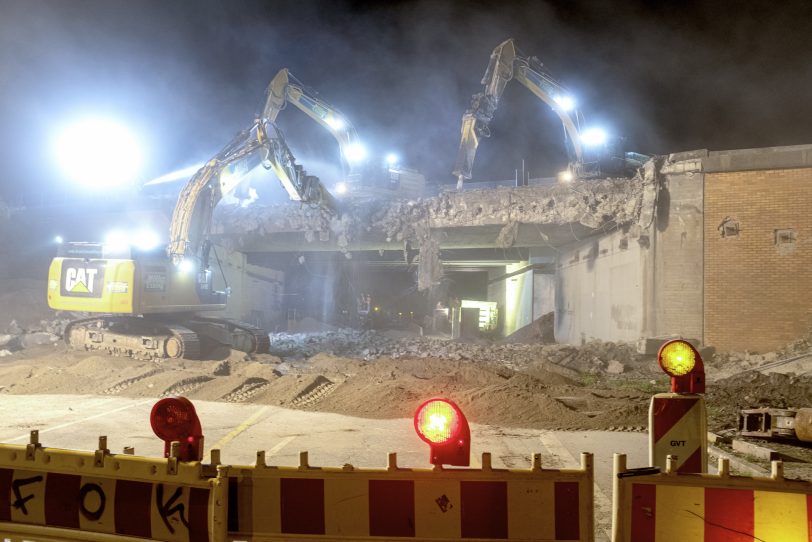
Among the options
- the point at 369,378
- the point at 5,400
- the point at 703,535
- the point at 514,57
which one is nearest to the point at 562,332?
the point at 514,57

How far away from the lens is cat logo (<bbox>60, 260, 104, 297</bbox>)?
13.6m

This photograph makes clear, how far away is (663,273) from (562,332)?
22.9ft

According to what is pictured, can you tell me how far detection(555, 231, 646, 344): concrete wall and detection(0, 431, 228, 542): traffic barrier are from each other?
533 inches

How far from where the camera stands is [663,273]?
14.0 metres

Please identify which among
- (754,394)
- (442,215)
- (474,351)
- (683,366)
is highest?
(442,215)

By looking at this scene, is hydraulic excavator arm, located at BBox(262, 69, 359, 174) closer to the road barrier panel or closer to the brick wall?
the brick wall

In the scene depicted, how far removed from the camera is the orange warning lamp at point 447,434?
237 cm

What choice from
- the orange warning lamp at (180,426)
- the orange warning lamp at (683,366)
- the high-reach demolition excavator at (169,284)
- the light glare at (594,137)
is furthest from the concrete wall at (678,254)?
the orange warning lamp at (180,426)

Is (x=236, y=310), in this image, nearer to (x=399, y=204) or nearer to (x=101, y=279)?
(x=399, y=204)

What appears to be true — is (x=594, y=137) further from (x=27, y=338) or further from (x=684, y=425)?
(x=684, y=425)

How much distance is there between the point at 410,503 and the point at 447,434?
11.9 inches

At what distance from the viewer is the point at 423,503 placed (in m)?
2.29

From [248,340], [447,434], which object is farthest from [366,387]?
[447,434]

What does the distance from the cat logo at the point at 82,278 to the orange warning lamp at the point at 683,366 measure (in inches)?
529
